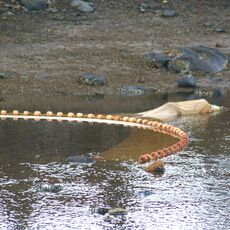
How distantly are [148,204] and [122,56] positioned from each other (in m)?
11.0

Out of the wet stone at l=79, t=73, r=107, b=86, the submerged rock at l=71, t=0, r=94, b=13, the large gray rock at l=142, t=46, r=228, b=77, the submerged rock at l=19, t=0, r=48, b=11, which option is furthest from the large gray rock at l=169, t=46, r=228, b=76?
the submerged rock at l=19, t=0, r=48, b=11

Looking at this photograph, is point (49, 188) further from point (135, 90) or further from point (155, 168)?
point (135, 90)

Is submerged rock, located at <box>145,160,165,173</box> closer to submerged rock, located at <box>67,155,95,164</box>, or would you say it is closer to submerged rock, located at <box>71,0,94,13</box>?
submerged rock, located at <box>67,155,95,164</box>

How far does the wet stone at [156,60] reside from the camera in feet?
63.6

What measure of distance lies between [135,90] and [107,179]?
7.40 m

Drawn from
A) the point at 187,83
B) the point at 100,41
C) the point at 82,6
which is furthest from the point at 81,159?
the point at 82,6

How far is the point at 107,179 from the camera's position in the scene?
33.6 feet

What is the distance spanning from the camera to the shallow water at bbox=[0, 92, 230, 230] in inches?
341

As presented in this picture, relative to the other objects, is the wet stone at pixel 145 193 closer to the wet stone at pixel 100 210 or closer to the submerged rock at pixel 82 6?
the wet stone at pixel 100 210

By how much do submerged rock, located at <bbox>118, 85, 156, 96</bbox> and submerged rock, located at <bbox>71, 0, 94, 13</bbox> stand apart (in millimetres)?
5629

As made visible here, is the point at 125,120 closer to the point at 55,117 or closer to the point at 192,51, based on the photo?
the point at 55,117

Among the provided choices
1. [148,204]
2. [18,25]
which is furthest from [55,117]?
[18,25]

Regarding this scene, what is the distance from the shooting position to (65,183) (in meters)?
10.0

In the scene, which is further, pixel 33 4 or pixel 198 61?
pixel 33 4
